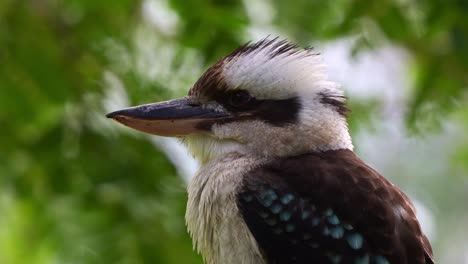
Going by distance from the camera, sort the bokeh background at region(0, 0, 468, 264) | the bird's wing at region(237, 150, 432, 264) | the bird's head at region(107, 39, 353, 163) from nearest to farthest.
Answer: the bird's wing at region(237, 150, 432, 264)
the bird's head at region(107, 39, 353, 163)
the bokeh background at region(0, 0, 468, 264)

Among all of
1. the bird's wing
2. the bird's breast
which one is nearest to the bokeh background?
the bird's breast

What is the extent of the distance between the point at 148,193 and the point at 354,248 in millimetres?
2387

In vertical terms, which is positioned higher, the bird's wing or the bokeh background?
A: the bokeh background

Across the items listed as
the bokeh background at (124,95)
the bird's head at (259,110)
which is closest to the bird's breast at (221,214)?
the bird's head at (259,110)

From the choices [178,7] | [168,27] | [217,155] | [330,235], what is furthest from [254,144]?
[168,27]

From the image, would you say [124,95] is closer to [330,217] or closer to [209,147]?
[209,147]

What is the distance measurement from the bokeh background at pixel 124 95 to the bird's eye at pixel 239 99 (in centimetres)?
128

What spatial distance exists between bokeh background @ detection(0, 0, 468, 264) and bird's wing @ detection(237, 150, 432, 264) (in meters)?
1.73

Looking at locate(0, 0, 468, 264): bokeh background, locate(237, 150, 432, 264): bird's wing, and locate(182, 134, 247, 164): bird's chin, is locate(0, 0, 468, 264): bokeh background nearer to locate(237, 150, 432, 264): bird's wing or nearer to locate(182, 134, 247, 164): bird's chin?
locate(182, 134, 247, 164): bird's chin

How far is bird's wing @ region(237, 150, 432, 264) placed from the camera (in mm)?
3807

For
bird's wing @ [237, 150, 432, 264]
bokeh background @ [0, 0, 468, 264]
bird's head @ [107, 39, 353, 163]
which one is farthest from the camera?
bokeh background @ [0, 0, 468, 264]

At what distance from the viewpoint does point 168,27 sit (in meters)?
7.94

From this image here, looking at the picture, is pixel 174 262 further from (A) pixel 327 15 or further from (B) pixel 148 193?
(A) pixel 327 15

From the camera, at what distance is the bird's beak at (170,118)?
4324 mm
